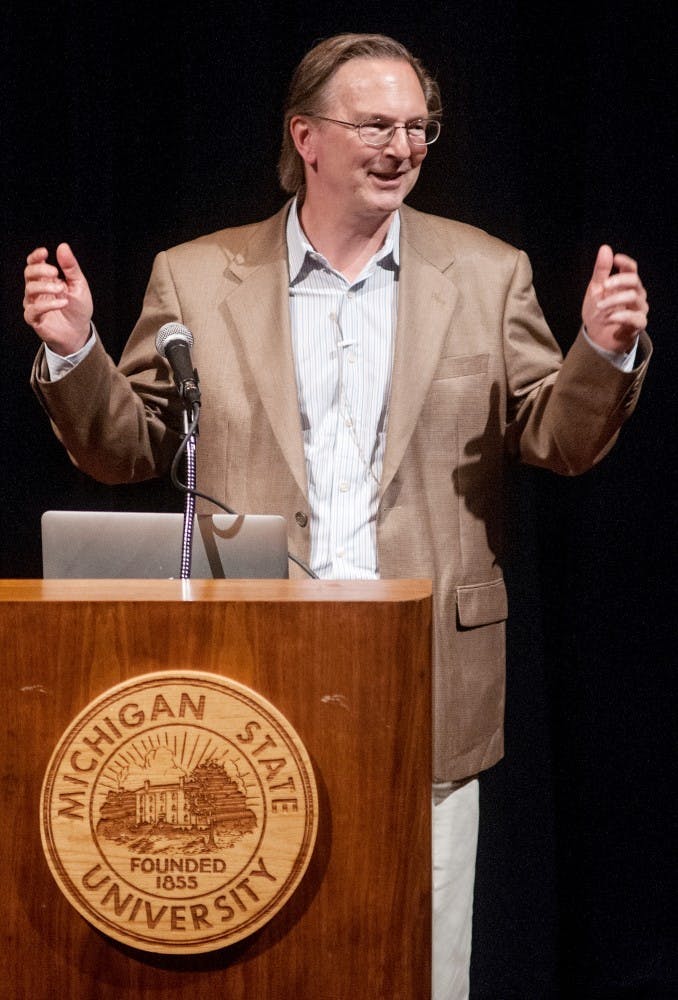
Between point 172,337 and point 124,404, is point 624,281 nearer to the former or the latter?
point 172,337

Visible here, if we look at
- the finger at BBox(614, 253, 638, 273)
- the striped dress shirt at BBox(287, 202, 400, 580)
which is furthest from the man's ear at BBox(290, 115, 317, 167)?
the finger at BBox(614, 253, 638, 273)

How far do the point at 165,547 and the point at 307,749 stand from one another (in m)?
0.39

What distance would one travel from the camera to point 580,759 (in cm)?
253

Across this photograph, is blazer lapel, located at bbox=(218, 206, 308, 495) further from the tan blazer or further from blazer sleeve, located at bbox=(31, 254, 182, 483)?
blazer sleeve, located at bbox=(31, 254, 182, 483)

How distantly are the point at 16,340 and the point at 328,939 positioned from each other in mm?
1631

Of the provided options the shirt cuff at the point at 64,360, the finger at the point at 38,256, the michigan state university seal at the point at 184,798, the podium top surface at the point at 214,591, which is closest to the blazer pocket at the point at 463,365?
the shirt cuff at the point at 64,360

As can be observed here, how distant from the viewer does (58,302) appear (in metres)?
1.67

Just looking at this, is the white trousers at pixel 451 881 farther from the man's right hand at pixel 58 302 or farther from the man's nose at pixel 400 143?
the man's nose at pixel 400 143

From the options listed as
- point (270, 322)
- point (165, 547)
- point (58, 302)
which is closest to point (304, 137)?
point (270, 322)

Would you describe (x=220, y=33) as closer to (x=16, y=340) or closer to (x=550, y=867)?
(x=16, y=340)

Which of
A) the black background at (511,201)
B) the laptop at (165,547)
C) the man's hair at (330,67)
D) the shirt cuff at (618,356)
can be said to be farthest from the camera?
the black background at (511,201)

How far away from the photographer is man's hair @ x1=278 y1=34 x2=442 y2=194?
213 centimetres

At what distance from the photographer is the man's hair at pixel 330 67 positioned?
2135 mm

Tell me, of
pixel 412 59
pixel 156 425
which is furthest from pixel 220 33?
pixel 156 425
